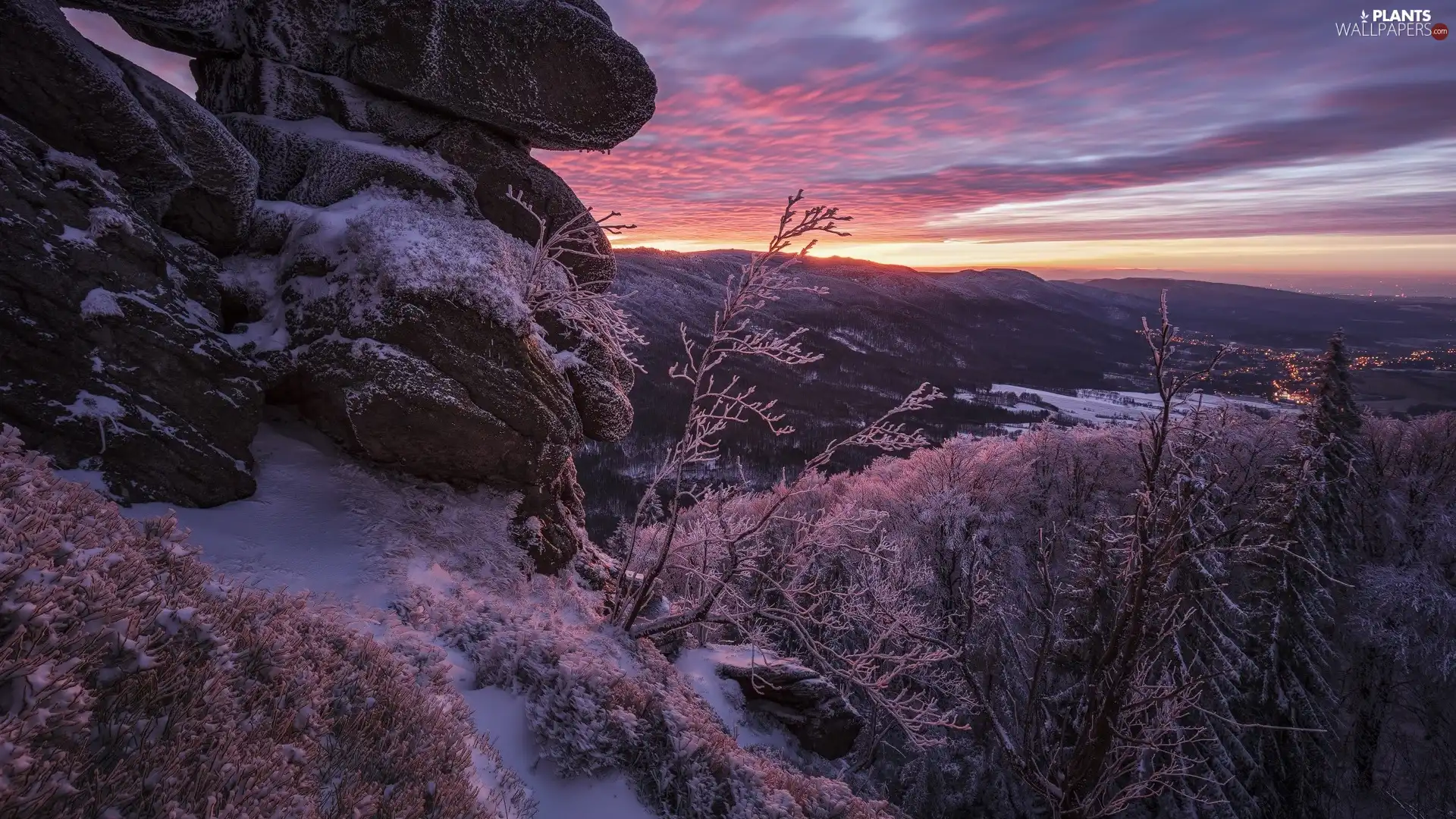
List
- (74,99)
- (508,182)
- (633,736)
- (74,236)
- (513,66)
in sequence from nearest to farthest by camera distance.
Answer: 1. (633,736)
2. (74,236)
3. (74,99)
4. (513,66)
5. (508,182)

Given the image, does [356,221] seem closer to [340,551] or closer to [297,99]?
[297,99]

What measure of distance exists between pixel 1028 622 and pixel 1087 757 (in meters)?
22.4

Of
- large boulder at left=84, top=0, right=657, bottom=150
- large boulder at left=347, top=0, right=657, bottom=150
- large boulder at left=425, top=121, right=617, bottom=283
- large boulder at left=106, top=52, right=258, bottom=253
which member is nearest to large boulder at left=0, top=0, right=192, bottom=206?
large boulder at left=106, top=52, right=258, bottom=253

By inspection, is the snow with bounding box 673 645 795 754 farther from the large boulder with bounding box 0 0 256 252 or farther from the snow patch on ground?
the large boulder with bounding box 0 0 256 252

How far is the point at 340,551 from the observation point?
8484 mm

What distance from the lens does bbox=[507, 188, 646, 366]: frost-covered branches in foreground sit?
11.9 metres

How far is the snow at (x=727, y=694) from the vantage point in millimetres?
Result: 11453

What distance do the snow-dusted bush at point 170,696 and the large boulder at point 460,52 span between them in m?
10.1

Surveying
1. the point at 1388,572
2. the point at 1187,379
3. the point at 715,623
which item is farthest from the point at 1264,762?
the point at 1187,379

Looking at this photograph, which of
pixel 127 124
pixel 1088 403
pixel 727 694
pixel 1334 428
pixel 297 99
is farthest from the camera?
pixel 1088 403

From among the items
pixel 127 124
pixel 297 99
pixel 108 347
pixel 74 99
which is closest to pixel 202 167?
pixel 127 124

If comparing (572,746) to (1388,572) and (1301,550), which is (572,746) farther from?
(1388,572)

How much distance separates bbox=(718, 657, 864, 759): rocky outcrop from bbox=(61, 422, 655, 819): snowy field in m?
5.45

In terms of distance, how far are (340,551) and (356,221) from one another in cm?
535
